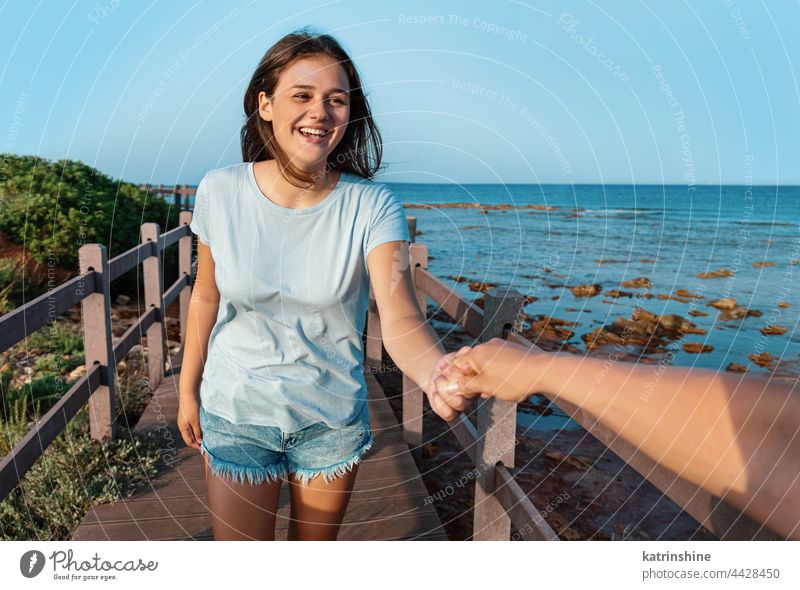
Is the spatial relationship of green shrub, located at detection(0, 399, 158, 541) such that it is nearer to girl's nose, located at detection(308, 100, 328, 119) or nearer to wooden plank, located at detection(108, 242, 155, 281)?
wooden plank, located at detection(108, 242, 155, 281)

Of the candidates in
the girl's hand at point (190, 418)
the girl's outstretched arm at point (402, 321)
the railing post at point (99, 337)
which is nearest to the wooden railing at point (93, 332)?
the railing post at point (99, 337)

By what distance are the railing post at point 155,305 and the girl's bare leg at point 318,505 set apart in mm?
3797

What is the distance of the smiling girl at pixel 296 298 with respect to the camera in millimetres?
1591

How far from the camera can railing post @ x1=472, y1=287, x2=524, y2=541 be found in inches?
95.3

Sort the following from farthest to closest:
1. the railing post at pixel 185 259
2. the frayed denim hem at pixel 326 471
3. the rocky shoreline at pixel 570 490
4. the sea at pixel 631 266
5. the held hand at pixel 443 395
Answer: the sea at pixel 631 266
the railing post at pixel 185 259
the rocky shoreline at pixel 570 490
the frayed denim hem at pixel 326 471
the held hand at pixel 443 395

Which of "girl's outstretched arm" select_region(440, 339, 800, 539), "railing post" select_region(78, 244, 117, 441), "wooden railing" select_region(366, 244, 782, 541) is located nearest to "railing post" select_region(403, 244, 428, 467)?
"wooden railing" select_region(366, 244, 782, 541)

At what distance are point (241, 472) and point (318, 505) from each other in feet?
0.84

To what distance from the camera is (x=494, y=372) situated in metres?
1.40

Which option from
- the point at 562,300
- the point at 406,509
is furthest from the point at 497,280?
the point at 406,509

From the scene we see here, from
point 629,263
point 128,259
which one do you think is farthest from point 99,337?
point 629,263

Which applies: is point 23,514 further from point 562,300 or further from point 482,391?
point 562,300

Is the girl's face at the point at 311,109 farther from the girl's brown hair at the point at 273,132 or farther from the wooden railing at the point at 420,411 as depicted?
the wooden railing at the point at 420,411

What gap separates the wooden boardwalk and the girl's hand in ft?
3.77

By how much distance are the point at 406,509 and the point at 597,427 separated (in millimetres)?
1785
